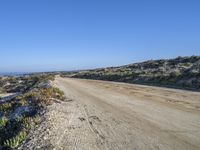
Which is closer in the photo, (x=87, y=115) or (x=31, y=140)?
(x=31, y=140)

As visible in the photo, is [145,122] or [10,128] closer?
[145,122]

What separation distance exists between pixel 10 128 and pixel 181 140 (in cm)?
712

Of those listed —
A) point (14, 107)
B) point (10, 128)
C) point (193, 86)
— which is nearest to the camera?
point (10, 128)

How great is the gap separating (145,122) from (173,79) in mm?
27578

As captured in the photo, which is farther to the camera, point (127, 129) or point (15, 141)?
point (127, 129)

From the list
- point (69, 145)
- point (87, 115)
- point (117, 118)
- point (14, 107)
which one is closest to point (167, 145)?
point (69, 145)

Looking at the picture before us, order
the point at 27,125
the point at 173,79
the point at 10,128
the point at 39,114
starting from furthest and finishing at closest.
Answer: the point at 173,79, the point at 39,114, the point at 10,128, the point at 27,125

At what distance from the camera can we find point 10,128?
12820 mm

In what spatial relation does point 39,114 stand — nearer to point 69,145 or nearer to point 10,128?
point 10,128

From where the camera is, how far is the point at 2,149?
9836 mm

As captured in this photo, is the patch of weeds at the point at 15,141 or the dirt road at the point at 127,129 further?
the patch of weeds at the point at 15,141

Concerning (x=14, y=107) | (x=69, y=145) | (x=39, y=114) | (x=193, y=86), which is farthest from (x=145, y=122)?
(x=193, y=86)

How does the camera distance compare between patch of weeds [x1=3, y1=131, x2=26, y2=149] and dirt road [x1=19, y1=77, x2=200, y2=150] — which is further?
patch of weeds [x1=3, y1=131, x2=26, y2=149]

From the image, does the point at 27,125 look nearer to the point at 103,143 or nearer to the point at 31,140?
the point at 31,140
